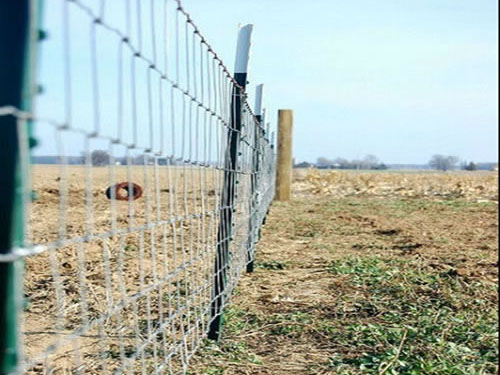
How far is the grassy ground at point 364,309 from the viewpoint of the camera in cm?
317

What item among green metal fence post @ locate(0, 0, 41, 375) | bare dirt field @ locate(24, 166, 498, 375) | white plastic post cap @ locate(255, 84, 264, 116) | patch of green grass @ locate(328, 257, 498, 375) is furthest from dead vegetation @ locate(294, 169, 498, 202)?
green metal fence post @ locate(0, 0, 41, 375)

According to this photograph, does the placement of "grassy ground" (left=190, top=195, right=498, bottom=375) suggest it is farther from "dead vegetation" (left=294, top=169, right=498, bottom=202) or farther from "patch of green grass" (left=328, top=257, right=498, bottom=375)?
"dead vegetation" (left=294, top=169, right=498, bottom=202)

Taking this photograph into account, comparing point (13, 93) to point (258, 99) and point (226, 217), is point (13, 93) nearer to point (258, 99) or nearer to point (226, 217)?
point (226, 217)

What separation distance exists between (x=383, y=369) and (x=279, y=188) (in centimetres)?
1122

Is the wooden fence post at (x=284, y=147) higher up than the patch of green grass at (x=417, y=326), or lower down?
higher up

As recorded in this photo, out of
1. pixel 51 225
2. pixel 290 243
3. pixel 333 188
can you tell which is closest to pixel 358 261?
pixel 290 243

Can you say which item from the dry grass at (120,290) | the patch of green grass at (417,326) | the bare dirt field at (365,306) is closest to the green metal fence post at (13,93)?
the dry grass at (120,290)

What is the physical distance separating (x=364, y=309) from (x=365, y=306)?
0.21ft

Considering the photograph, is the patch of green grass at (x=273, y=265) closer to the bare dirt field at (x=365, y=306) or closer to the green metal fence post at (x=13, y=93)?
the bare dirt field at (x=365, y=306)

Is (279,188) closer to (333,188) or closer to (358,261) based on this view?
(333,188)

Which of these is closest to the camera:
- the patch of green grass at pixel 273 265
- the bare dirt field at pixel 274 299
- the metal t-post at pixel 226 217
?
the bare dirt field at pixel 274 299

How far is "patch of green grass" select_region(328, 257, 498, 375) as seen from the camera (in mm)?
3094

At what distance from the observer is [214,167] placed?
320 centimetres

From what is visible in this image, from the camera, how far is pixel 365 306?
4164 millimetres
